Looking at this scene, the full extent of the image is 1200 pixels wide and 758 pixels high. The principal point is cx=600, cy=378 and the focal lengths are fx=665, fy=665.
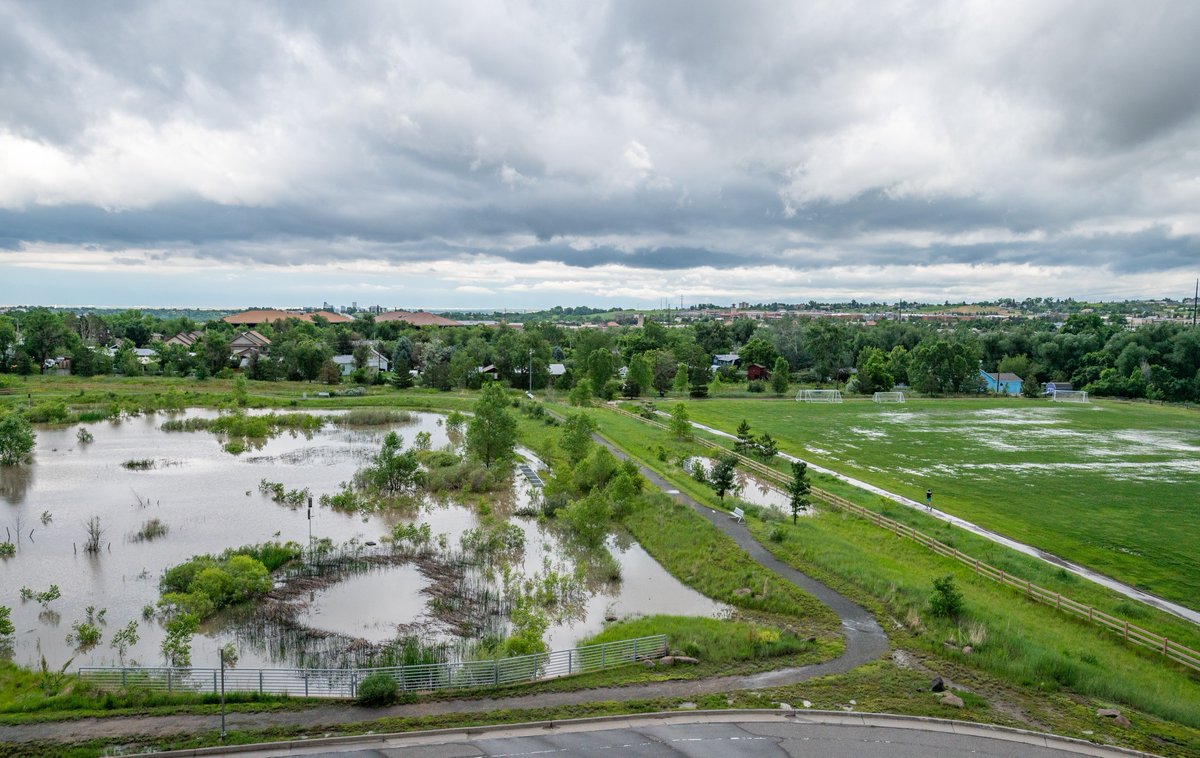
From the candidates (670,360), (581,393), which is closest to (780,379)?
(670,360)

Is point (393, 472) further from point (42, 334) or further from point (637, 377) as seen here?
point (42, 334)

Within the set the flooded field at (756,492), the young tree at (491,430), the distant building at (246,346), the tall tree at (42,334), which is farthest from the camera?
the distant building at (246,346)

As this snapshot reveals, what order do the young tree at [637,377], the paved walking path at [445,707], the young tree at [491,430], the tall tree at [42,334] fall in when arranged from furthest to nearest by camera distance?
the tall tree at [42,334]
the young tree at [637,377]
the young tree at [491,430]
the paved walking path at [445,707]

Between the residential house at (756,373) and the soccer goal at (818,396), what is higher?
the residential house at (756,373)

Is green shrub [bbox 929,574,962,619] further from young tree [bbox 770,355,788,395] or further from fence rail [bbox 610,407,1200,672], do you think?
young tree [bbox 770,355,788,395]

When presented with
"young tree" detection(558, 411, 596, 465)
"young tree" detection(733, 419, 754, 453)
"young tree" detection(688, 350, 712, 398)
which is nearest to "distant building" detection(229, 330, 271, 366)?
"young tree" detection(688, 350, 712, 398)

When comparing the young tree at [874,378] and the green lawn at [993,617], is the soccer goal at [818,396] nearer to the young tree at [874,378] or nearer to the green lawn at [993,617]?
the young tree at [874,378]

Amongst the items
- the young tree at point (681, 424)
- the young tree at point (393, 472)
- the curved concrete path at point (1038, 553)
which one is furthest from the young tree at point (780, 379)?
the young tree at point (393, 472)
